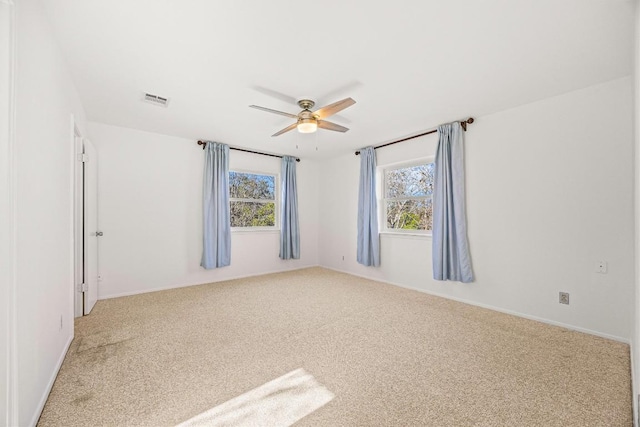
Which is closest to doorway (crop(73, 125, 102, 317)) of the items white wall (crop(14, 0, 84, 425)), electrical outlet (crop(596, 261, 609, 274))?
white wall (crop(14, 0, 84, 425))

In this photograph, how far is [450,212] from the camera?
3613 millimetres

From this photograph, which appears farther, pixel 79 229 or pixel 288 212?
pixel 288 212

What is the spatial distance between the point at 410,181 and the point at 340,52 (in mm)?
2791

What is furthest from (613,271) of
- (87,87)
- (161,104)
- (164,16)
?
(87,87)

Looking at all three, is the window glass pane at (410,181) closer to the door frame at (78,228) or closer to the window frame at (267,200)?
the window frame at (267,200)

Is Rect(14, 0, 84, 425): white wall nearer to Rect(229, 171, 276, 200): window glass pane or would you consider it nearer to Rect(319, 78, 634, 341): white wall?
Rect(229, 171, 276, 200): window glass pane

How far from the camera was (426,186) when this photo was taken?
424 centimetres

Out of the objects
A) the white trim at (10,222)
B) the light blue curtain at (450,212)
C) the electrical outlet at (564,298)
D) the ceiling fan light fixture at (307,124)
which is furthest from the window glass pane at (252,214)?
the electrical outlet at (564,298)

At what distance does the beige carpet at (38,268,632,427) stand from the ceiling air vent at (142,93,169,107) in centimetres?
240

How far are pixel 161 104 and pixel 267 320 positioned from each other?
2705 mm

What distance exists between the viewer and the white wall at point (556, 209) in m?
2.52

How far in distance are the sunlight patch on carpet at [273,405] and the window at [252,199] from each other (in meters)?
3.60

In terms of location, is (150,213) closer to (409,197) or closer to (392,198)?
(392,198)

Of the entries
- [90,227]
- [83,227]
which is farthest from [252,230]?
[83,227]
